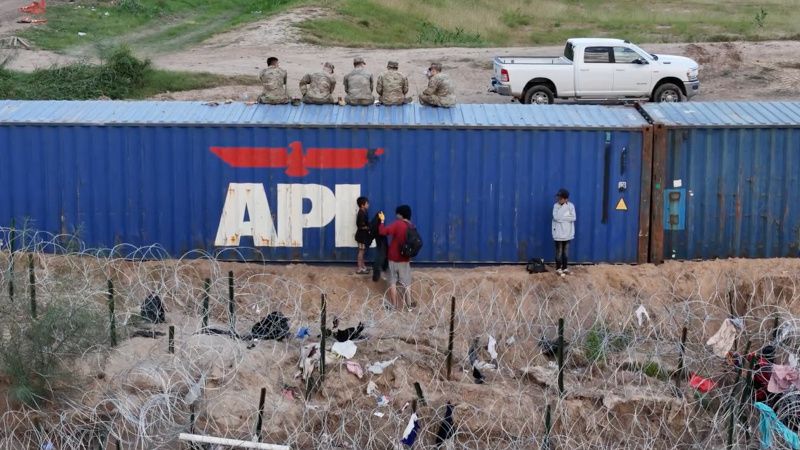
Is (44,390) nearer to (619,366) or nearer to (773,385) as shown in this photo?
(619,366)

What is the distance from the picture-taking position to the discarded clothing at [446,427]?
12008 millimetres

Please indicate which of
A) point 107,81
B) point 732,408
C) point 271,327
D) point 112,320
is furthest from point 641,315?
point 107,81

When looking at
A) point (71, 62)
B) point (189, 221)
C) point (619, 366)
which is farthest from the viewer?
point (71, 62)

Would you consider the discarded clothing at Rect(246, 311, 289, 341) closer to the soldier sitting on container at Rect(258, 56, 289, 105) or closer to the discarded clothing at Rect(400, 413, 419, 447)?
the discarded clothing at Rect(400, 413, 419, 447)

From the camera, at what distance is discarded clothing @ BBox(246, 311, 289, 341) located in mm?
13562

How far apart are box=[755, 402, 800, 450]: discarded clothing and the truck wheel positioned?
12.4 metres

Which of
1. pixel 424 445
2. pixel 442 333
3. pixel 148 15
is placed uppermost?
pixel 148 15

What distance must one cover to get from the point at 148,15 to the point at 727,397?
96.5 ft

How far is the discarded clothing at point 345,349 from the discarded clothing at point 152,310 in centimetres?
207

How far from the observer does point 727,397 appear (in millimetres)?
12609

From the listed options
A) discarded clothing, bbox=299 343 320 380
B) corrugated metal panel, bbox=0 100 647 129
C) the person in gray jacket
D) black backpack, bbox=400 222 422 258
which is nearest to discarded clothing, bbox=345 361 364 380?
discarded clothing, bbox=299 343 320 380

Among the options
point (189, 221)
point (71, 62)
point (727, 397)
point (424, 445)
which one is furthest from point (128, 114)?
point (71, 62)

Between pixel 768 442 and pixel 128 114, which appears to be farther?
pixel 128 114

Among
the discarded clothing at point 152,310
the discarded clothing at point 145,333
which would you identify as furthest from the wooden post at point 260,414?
the discarded clothing at point 152,310
